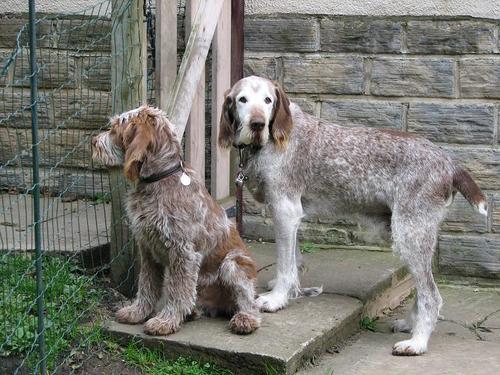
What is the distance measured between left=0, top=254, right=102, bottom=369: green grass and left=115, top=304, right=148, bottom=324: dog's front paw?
8.2 inches

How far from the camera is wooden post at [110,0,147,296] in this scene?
547cm

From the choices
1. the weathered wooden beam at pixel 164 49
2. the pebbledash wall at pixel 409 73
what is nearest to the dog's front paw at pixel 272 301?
the weathered wooden beam at pixel 164 49

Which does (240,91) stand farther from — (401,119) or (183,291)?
(401,119)

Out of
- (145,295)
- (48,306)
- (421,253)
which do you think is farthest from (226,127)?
(48,306)

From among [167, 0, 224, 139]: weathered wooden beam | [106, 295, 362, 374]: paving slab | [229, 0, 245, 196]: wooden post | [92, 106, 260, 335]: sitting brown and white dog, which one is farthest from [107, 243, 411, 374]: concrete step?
[229, 0, 245, 196]: wooden post

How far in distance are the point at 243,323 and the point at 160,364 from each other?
0.53 meters

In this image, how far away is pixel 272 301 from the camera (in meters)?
5.54

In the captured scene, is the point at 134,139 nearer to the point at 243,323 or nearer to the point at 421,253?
the point at 243,323

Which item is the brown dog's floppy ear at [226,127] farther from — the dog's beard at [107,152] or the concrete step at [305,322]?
the concrete step at [305,322]

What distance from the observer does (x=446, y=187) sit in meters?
5.52

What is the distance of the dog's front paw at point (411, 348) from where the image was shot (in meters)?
5.30

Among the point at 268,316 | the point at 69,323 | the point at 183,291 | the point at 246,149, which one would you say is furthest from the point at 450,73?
the point at 69,323

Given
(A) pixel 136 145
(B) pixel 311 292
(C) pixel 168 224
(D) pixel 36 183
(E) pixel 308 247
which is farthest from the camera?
(E) pixel 308 247

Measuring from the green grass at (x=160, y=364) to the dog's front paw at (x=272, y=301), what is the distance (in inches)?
28.0
